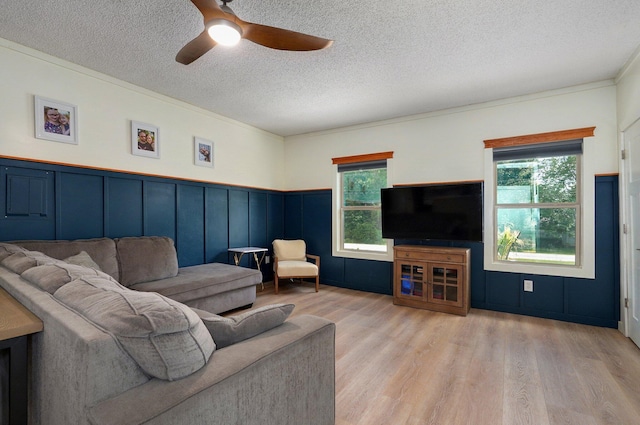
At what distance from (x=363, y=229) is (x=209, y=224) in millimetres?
2502

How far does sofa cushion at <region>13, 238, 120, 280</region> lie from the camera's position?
2707 millimetres

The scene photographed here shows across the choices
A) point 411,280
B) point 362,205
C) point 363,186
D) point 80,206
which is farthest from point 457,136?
point 80,206

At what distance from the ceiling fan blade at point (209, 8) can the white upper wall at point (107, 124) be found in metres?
2.23

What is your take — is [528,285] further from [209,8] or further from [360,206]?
[209,8]

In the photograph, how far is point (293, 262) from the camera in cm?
487

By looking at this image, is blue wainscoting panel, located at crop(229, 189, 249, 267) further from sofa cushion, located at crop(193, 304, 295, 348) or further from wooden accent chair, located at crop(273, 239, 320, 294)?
sofa cushion, located at crop(193, 304, 295, 348)

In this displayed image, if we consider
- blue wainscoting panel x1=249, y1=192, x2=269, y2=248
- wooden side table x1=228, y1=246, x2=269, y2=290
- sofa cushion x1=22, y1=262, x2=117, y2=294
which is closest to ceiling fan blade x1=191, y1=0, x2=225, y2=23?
sofa cushion x1=22, y1=262, x2=117, y2=294

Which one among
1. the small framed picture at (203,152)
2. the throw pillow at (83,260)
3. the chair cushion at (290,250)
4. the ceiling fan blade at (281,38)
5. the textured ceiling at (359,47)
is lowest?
the chair cushion at (290,250)

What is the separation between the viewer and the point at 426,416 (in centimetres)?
186

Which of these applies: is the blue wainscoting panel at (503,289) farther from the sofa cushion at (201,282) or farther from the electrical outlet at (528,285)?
the sofa cushion at (201,282)

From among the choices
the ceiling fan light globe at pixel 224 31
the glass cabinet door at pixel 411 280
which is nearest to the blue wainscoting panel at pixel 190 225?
the ceiling fan light globe at pixel 224 31

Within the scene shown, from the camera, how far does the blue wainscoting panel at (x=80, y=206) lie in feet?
9.98

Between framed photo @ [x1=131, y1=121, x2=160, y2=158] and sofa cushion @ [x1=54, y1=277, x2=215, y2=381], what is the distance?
3.05 m

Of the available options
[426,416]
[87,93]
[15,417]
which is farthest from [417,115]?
[15,417]
